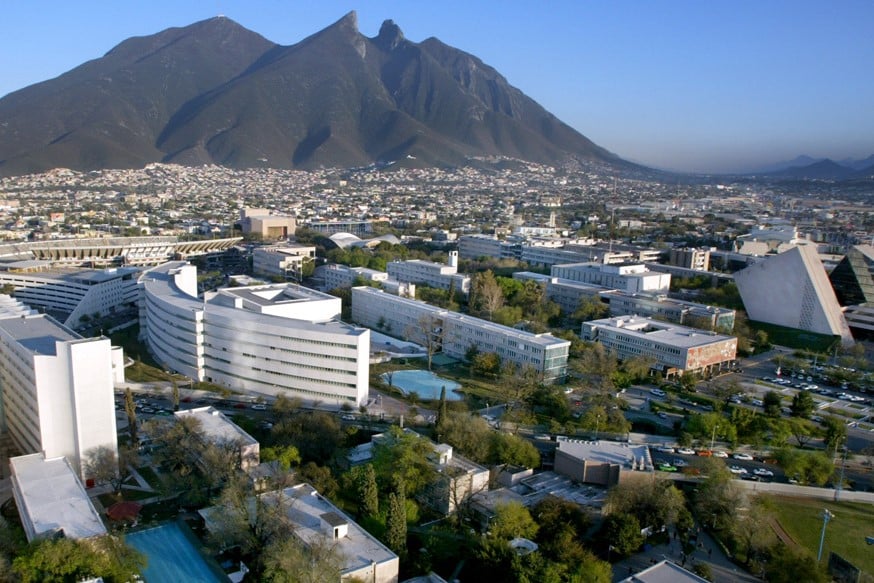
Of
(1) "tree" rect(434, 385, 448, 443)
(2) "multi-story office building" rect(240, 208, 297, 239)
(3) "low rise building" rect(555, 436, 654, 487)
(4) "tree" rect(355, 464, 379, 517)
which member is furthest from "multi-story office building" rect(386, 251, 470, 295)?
(4) "tree" rect(355, 464, 379, 517)

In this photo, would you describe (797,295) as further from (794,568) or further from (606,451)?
(794,568)

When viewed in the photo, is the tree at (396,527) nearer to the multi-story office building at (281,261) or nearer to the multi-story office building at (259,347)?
the multi-story office building at (259,347)

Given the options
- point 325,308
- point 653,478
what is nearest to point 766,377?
point 653,478

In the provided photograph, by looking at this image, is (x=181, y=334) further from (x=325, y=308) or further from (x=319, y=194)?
(x=319, y=194)

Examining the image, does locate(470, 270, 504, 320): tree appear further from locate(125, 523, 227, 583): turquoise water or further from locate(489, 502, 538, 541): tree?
locate(125, 523, 227, 583): turquoise water

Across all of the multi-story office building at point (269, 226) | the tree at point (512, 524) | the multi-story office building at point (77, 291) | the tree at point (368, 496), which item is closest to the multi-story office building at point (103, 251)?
the multi-story office building at point (77, 291)

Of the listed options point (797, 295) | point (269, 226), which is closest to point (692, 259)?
point (797, 295)
